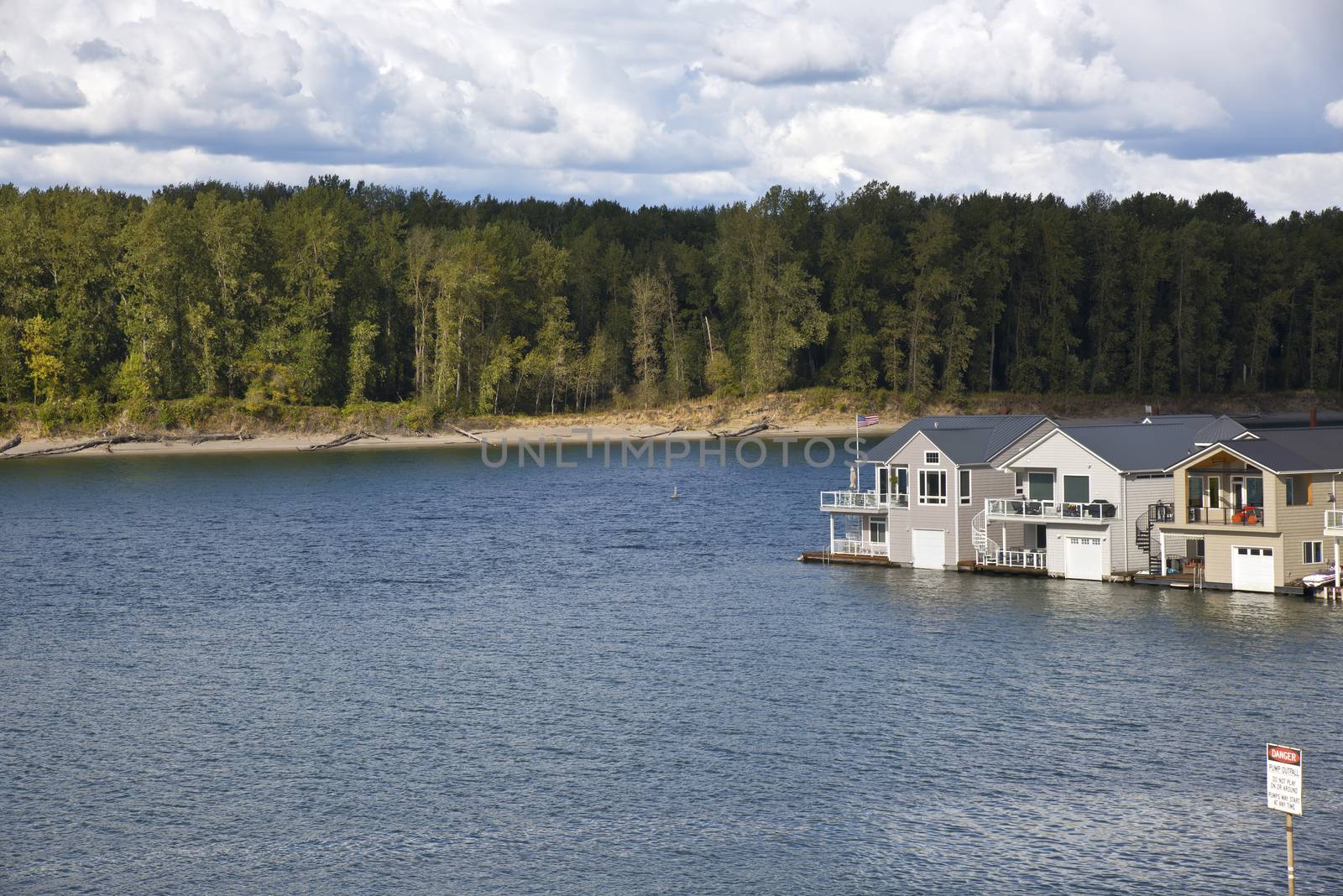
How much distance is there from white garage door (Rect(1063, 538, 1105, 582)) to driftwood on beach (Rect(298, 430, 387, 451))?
11781 centimetres

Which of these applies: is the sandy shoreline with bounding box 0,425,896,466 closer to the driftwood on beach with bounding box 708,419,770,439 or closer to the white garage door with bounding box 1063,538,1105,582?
the driftwood on beach with bounding box 708,419,770,439

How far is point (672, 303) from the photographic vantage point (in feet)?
605

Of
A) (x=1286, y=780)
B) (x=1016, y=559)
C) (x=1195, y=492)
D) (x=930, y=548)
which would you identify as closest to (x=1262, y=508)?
(x=1195, y=492)

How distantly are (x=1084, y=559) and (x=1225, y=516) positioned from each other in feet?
22.8

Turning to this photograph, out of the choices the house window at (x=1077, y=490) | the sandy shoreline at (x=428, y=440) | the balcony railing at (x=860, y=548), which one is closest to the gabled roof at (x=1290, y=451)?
the house window at (x=1077, y=490)

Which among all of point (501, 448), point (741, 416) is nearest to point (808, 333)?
point (741, 416)

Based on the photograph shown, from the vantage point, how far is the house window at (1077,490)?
64.9 m

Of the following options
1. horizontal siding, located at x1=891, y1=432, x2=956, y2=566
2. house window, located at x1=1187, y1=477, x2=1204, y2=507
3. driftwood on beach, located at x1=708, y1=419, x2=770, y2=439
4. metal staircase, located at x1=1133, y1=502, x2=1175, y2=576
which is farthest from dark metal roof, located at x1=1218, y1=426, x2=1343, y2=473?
driftwood on beach, located at x1=708, y1=419, x2=770, y2=439

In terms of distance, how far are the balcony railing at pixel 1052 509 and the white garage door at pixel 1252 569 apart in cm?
607

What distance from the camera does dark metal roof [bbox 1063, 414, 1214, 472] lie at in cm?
6381

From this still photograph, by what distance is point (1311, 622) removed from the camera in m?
54.0

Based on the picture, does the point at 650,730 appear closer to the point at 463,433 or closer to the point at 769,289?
the point at 463,433

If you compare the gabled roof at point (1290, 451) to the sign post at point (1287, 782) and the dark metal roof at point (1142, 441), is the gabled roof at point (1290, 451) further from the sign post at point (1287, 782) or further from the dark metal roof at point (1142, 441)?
the sign post at point (1287, 782)

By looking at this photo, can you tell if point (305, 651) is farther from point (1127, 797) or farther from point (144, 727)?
point (1127, 797)
